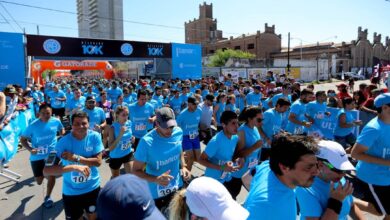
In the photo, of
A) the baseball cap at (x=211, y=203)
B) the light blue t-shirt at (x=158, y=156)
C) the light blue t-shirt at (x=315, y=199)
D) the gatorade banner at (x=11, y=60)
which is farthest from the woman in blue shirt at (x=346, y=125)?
the gatorade banner at (x=11, y=60)

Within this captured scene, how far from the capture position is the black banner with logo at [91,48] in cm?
1814

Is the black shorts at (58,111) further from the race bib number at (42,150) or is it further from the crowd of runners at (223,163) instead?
the race bib number at (42,150)

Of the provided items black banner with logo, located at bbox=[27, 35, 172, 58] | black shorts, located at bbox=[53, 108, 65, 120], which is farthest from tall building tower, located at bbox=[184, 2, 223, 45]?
black shorts, located at bbox=[53, 108, 65, 120]

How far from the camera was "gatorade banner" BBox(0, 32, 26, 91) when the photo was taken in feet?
54.1

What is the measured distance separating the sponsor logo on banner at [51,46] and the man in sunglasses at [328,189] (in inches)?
771

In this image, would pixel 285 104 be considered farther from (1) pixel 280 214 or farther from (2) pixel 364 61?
(2) pixel 364 61

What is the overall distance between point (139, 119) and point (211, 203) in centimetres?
549

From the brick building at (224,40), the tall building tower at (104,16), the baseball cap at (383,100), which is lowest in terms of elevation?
the baseball cap at (383,100)

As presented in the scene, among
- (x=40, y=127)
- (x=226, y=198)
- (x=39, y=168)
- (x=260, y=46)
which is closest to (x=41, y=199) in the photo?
(x=39, y=168)

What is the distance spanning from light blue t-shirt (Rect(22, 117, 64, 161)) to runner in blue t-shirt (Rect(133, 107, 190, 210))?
2.76 metres

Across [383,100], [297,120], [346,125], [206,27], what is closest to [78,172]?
[383,100]

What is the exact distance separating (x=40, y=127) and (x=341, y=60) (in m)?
75.8

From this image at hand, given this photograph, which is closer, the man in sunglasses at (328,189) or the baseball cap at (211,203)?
the baseball cap at (211,203)

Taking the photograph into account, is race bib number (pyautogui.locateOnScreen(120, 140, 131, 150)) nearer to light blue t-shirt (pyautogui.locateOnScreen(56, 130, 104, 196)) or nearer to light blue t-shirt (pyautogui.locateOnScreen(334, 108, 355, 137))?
light blue t-shirt (pyautogui.locateOnScreen(56, 130, 104, 196))
